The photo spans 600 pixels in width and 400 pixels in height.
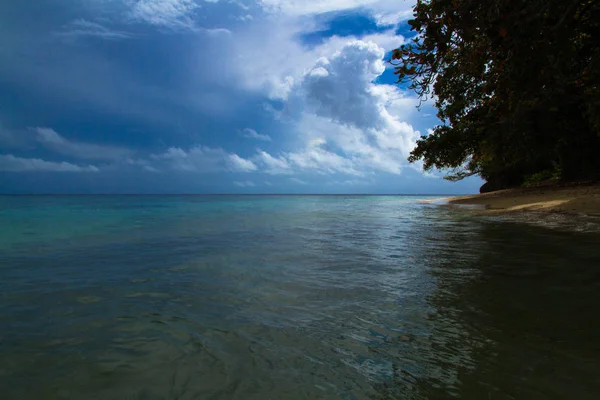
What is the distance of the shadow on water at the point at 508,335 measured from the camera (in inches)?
92.3

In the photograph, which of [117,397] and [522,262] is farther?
[522,262]

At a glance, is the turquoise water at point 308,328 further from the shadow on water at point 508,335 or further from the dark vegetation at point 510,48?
the dark vegetation at point 510,48

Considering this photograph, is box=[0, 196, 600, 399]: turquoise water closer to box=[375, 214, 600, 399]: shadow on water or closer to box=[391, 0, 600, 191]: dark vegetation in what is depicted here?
box=[375, 214, 600, 399]: shadow on water

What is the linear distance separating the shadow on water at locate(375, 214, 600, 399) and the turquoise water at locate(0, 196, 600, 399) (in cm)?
2

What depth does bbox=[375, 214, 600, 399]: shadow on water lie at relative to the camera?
2.34m

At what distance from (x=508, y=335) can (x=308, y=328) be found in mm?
1932

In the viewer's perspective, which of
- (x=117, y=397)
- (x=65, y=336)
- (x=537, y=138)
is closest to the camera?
(x=117, y=397)

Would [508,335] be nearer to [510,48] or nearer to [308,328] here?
[308,328]

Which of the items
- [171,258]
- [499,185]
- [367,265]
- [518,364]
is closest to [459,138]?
[367,265]

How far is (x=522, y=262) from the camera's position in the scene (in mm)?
6375

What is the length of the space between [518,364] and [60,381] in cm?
363

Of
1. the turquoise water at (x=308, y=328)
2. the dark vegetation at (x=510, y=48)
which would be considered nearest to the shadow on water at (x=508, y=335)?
the turquoise water at (x=308, y=328)

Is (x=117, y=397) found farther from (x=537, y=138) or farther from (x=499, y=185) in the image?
(x=499, y=185)

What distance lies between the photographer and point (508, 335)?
10.4ft
